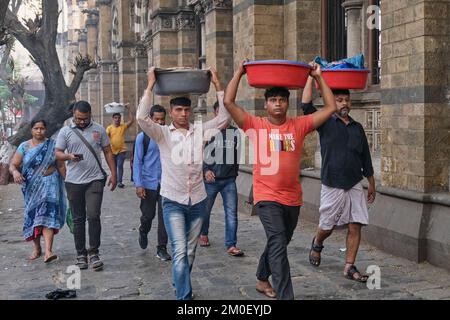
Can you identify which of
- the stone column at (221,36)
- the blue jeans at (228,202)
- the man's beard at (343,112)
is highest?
the stone column at (221,36)

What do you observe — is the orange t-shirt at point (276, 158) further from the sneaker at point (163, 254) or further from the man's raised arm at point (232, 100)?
the sneaker at point (163, 254)

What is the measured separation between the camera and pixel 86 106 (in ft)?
21.9

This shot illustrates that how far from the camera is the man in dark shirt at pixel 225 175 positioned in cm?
717

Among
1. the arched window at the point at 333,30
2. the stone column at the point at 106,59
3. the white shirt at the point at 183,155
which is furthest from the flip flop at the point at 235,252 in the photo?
the stone column at the point at 106,59

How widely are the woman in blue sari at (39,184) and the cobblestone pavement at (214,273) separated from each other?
0.39 meters

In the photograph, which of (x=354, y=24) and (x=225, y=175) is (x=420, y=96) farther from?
(x=354, y=24)

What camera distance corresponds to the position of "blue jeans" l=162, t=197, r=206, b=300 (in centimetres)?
491

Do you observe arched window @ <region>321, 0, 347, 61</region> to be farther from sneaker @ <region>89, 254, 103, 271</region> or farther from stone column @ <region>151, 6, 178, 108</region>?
stone column @ <region>151, 6, 178, 108</region>

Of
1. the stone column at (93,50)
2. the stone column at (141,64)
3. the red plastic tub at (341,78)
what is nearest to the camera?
the red plastic tub at (341,78)

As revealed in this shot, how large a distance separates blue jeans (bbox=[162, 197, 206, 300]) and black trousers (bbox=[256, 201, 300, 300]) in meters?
0.65

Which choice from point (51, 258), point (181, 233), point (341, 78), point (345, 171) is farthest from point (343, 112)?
point (51, 258)

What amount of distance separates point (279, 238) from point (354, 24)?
17.9ft

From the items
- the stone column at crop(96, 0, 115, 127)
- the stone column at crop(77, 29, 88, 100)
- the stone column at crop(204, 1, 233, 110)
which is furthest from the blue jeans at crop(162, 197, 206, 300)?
the stone column at crop(77, 29, 88, 100)

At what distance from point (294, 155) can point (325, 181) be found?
1.16 m
